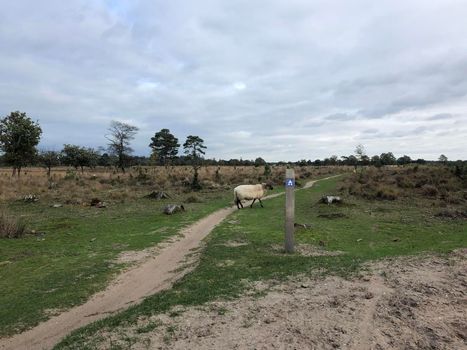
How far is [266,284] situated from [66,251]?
7361 mm

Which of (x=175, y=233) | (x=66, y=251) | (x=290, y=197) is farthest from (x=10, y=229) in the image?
(x=290, y=197)

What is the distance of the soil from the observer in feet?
17.7

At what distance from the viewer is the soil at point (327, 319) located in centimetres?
538

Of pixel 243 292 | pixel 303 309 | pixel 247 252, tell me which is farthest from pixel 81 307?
pixel 247 252

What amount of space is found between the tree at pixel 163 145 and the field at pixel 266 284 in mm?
83219

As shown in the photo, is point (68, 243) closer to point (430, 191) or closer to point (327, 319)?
point (327, 319)

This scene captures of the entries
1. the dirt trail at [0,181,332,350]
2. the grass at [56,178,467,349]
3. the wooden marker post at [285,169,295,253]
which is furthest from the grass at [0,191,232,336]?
the wooden marker post at [285,169,295,253]

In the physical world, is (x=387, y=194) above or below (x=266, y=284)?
above

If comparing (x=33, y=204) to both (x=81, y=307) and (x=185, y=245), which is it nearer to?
(x=185, y=245)

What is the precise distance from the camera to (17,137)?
46.1 metres

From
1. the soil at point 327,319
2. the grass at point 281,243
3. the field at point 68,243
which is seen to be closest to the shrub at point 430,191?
the grass at point 281,243

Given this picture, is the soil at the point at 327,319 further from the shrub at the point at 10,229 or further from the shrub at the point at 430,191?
the shrub at the point at 430,191

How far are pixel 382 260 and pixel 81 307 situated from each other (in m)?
6.59

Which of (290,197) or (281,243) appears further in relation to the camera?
(281,243)
